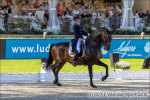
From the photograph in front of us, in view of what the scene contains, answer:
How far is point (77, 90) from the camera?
40.6 feet

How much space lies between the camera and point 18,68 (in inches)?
739

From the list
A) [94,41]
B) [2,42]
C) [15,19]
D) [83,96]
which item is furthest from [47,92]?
[15,19]

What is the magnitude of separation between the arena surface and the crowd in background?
12.3 metres

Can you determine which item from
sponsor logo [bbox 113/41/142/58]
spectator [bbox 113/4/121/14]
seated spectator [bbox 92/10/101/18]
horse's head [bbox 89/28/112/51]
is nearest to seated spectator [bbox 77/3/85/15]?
seated spectator [bbox 92/10/101/18]

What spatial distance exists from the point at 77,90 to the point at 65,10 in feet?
51.6

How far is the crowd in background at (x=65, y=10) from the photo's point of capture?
26250mm

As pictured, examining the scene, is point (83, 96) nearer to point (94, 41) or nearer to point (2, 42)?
point (94, 41)

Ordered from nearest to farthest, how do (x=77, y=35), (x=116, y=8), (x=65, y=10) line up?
(x=77, y=35)
(x=65, y=10)
(x=116, y=8)

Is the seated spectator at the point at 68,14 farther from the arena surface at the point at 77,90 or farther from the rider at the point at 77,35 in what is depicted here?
the rider at the point at 77,35

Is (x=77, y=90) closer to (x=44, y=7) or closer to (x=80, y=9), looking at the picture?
(x=44, y=7)

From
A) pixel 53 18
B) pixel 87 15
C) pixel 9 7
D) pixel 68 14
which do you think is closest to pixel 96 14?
pixel 87 15

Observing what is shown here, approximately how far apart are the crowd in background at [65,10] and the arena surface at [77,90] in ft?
40.3

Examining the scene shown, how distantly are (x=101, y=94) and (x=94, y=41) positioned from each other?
2.49 meters

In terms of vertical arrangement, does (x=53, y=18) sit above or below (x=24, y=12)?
below
